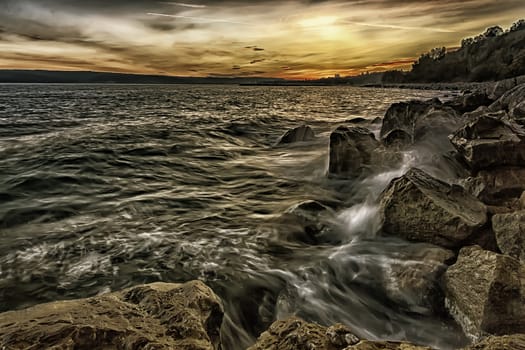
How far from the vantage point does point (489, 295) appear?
288 centimetres

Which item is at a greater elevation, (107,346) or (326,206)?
(107,346)

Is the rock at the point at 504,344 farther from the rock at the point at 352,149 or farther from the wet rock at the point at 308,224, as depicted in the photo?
the rock at the point at 352,149

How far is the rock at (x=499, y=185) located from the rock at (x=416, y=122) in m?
3.67

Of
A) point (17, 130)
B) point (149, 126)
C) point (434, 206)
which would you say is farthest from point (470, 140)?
point (17, 130)

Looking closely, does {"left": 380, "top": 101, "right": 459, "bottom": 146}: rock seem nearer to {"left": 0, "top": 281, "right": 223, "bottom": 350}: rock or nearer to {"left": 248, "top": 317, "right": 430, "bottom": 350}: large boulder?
{"left": 248, "top": 317, "right": 430, "bottom": 350}: large boulder

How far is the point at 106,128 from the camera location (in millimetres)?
19297

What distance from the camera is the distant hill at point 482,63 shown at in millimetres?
63000

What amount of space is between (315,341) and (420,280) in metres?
2.33

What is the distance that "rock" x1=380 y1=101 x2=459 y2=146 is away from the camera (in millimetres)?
9805

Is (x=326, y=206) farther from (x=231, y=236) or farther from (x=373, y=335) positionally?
(x=373, y=335)

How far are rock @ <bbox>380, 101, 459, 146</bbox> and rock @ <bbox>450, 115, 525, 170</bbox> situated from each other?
9.39 feet

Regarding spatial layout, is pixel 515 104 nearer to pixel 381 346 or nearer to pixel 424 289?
pixel 424 289

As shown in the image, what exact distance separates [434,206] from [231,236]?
3.53m

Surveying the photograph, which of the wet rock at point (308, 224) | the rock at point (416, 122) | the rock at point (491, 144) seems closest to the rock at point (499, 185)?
the rock at point (491, 144)
